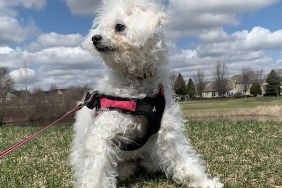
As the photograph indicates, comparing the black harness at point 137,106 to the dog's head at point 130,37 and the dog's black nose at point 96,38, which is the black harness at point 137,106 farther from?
the dog's black nose at point 96,38

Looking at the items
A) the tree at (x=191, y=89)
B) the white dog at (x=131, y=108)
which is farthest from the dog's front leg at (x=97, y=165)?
the tree at (x=191, y=89)

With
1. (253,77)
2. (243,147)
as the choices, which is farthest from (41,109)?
(253,77)

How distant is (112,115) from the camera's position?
4633mm

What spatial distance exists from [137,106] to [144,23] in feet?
2.97

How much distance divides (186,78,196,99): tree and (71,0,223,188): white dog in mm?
103602

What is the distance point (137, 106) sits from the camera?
4652 millimetres

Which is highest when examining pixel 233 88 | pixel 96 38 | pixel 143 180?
pixel 96 38

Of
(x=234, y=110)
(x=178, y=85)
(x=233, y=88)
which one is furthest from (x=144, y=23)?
(x=233, y=88)

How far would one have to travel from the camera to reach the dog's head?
Answer: 14.9 ft

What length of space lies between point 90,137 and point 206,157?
2765 millimetres

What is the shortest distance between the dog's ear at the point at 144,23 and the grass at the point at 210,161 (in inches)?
70.5

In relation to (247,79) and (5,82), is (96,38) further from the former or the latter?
(247,79)

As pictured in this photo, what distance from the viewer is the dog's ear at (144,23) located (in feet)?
14.8

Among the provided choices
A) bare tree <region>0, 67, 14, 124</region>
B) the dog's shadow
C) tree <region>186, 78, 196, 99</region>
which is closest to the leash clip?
the dog's shadow
